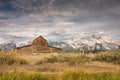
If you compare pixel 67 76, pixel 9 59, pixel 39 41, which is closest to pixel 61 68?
pixel 9 59

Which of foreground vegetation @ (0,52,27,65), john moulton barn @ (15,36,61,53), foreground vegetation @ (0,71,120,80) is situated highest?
john moulton barn @ (15,36,61,53)

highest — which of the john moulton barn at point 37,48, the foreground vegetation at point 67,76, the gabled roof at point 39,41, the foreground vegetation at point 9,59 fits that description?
the gabled roof at point 39,41

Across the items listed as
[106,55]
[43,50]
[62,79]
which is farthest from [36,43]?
[62,79]

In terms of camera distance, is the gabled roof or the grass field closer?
the grass field

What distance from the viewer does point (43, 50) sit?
61.6 meters

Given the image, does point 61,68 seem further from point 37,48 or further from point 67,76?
point 37,48

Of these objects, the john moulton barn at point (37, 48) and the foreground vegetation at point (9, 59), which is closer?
the foreground vegetation at point (9, 59)

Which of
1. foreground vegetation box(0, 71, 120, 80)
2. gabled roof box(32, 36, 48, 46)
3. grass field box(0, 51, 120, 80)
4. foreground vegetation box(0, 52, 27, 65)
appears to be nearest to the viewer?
foreground vegetation box(0, 71, 120, 80)

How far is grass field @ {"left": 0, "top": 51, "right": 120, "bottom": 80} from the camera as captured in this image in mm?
8844

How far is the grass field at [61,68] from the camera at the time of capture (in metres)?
8.84

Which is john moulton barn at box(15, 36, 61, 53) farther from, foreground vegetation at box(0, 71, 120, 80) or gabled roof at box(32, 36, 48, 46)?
foreground vegetation at box(0, 71, 120, 80)

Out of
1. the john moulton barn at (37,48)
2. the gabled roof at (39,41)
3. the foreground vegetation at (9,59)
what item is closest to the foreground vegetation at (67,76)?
the foreground vegetation at (9,59)

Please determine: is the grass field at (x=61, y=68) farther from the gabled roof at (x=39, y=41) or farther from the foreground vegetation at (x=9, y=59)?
the gabled roof at (x=39, y=41)

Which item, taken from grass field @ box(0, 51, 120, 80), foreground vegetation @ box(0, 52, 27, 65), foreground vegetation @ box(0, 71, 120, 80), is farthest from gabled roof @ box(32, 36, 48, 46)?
foreground vegetation @ box(0, 71, 120, 80)
